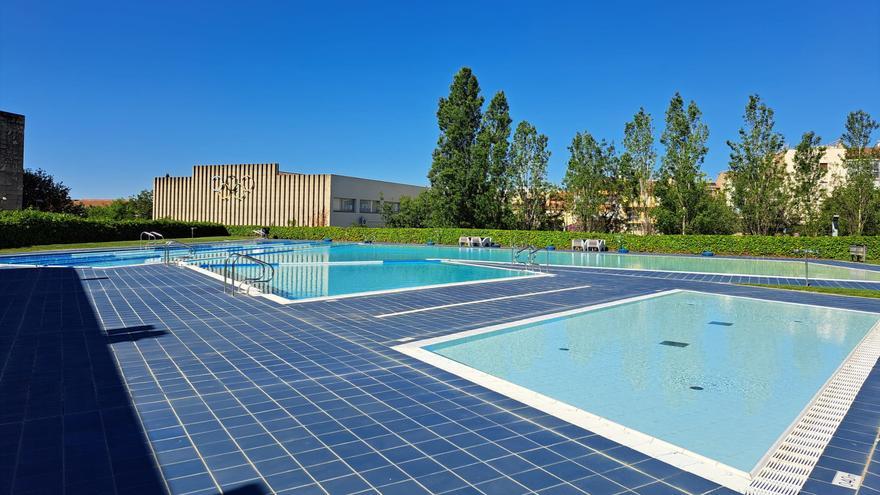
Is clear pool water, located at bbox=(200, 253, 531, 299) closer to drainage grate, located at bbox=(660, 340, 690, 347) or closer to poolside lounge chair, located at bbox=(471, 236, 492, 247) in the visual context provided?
drainage grate, located at bbox=(660, 340, 690, 347)

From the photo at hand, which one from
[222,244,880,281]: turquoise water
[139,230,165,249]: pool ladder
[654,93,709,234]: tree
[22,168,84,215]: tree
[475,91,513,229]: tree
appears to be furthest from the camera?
[22,168,84,215]: tree

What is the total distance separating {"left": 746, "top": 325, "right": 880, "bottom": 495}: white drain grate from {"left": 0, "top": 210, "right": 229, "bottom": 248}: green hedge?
1064 inches

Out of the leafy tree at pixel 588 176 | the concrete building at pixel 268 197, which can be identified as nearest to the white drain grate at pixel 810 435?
the leafy tree at pixel 588 176

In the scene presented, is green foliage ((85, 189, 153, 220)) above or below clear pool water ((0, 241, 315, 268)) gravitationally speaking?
above

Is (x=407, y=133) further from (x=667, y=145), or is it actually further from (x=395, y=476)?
(x=395, y=476)

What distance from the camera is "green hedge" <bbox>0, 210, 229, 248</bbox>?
21.9 m

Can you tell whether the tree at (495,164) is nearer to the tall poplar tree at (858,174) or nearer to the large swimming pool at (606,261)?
the large swimming pool at (606,261)

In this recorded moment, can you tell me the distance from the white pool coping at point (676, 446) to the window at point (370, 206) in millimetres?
37873

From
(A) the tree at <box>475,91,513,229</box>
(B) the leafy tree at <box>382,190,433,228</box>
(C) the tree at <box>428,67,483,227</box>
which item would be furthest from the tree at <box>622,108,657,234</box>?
(B) the leafy tree at <box>382,190,433,228</box>

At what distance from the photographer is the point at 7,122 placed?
3000 centimetres

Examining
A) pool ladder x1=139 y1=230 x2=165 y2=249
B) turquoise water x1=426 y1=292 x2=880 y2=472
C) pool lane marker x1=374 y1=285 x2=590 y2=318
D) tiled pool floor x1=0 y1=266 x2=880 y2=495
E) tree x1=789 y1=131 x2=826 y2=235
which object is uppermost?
tree x1=789 y1=131 x2=826 y2=235

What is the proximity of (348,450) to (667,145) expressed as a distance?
2954 centimetres

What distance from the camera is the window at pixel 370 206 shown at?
4350 cm

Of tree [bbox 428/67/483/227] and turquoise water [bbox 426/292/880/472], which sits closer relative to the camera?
turquoise water [bbox 426/292/880/472]
